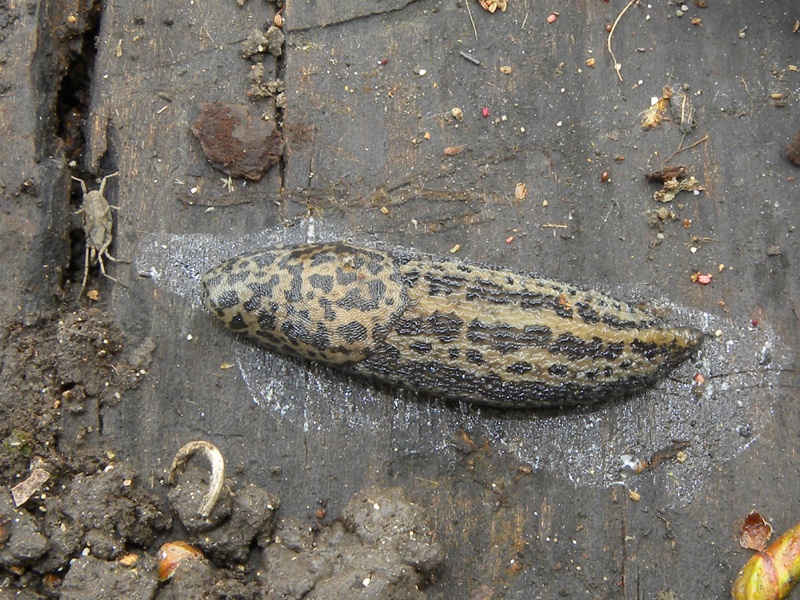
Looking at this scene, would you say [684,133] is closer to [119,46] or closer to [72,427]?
[119,46]

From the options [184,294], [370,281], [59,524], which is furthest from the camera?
[184,294]

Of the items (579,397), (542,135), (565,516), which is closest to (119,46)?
(542,135)

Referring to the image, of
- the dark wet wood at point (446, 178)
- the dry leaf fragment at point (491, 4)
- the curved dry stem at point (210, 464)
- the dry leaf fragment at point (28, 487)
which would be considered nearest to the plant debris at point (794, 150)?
the dark wet wood at point (446, 178)

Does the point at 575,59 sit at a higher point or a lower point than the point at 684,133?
higher

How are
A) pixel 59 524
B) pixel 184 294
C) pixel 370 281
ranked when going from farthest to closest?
pixel 184 294, pixel 370 281, pixel 59 524

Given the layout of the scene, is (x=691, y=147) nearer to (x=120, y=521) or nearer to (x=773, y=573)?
(x=773, y=573)

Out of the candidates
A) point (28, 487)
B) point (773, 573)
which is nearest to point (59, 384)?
point (28, 487)

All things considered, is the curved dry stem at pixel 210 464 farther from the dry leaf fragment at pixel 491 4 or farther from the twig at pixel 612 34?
the twig at pixel 612 34
